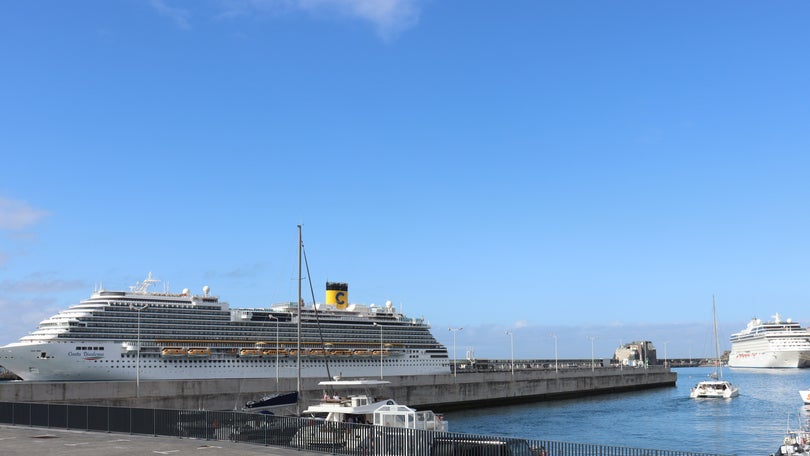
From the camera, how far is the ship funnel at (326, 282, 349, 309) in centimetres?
12000

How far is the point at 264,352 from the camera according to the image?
343 ft

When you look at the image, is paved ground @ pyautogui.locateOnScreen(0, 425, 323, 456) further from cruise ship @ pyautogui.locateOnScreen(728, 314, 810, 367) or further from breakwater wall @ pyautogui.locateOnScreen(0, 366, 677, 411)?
cruise ship @ pyautogui.locateOnScreen(728, 314, 810, 367)

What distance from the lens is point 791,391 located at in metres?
102

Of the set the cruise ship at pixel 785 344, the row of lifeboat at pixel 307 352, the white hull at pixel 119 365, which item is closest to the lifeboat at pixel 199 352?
the white hull at pixel 119 365

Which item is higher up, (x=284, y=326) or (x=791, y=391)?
(x=284, y=326)

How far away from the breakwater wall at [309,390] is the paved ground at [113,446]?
23036mm

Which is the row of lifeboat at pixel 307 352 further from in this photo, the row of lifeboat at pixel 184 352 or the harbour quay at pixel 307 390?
the row of lifeboat at pixel 184 352

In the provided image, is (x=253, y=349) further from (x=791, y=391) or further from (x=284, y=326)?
(x=791, y=391)

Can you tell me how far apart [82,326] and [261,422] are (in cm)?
7374

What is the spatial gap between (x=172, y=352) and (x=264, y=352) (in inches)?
516

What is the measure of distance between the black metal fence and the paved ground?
22.4 inches

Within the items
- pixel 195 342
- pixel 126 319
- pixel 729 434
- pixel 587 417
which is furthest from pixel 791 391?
pixel 126 319

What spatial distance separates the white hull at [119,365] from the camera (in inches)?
3465

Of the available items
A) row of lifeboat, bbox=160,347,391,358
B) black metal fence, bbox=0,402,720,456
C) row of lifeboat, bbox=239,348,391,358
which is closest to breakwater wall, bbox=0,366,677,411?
black metal fence, bbox=0,402,720,456
